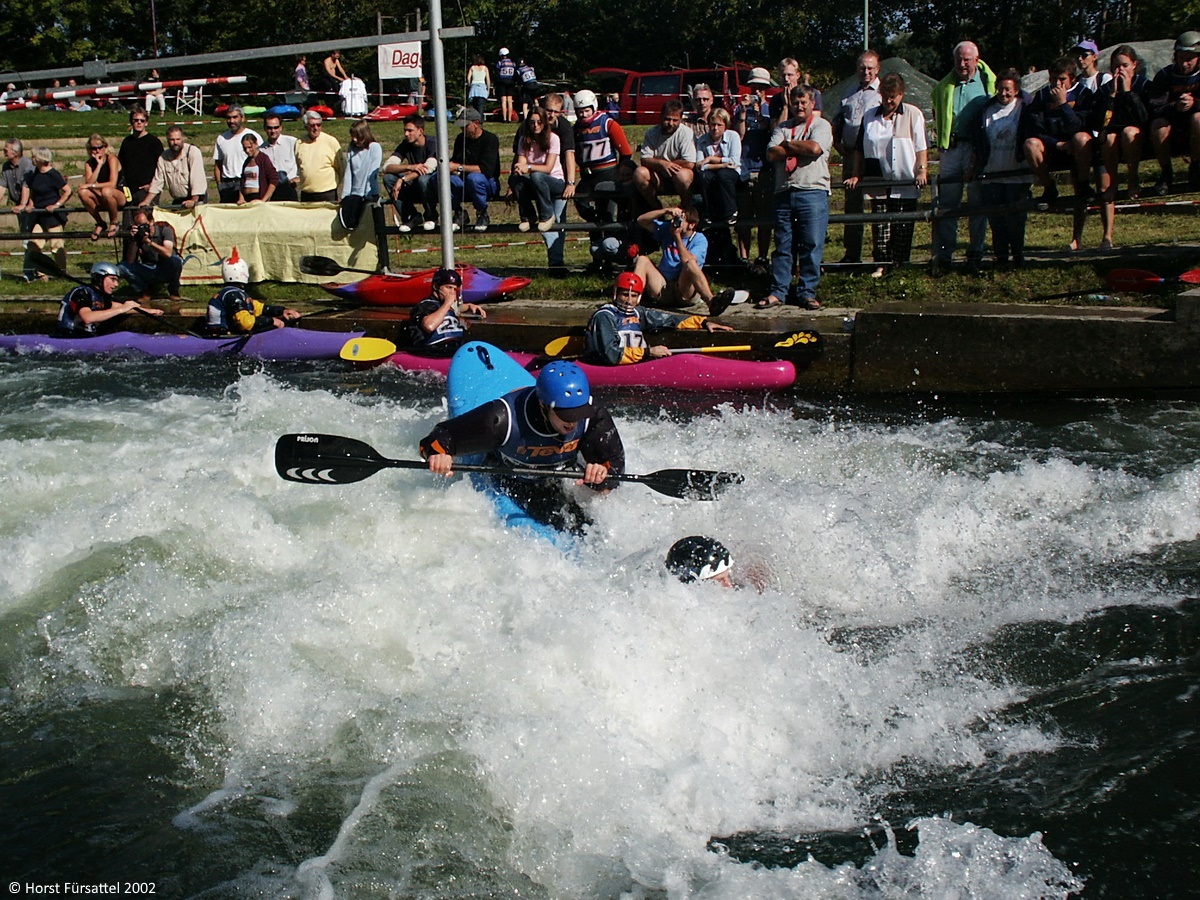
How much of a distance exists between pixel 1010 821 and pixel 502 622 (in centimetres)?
229

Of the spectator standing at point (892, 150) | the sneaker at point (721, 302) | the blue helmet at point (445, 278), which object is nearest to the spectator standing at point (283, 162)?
the blue helmet at point (445, 278)

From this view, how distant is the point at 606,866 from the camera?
3.84 meters

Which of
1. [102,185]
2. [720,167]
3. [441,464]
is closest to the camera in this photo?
[441,464]

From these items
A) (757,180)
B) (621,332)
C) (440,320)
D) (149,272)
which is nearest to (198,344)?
(149,272)

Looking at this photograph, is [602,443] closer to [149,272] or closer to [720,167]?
[720,167]

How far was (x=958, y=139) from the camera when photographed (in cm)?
965

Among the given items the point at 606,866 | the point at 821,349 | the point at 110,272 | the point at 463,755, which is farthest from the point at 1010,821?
the point at 110,272

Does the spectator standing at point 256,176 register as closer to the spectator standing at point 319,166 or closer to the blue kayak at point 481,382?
the spectator standing at point 319,166

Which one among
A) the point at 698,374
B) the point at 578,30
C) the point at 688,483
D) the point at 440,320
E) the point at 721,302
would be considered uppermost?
the point at 578,30

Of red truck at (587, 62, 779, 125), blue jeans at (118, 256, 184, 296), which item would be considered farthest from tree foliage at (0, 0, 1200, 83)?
blue jeans at (118, 256, 184, 296)

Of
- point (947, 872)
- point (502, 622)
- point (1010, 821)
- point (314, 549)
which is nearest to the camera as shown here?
point (947, 872)

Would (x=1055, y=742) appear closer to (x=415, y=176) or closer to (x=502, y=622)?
(x=502, y=622)

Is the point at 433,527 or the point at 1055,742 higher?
the point at 433,527

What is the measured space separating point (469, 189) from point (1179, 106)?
651cm
